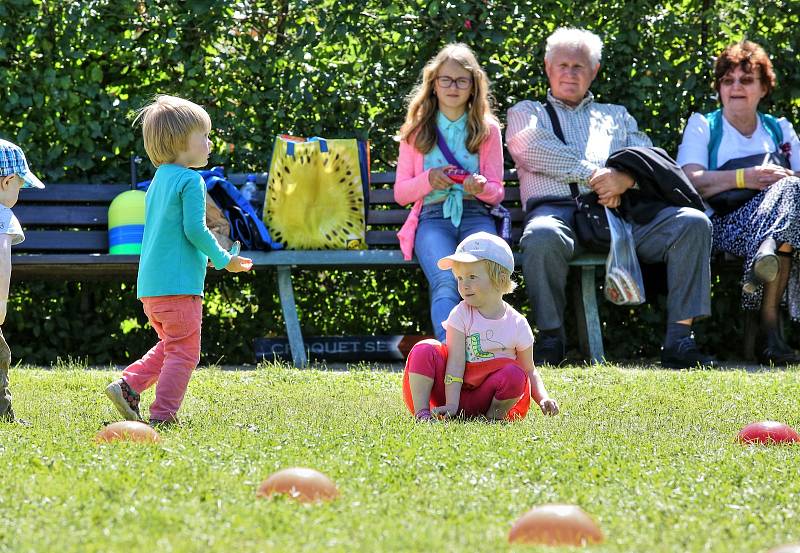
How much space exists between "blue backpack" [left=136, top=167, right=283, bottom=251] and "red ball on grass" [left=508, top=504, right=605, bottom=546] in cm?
438

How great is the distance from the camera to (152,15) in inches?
295

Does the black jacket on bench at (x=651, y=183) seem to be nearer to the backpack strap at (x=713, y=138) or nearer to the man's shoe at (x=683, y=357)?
the backpack strap at (x=713, y=138)

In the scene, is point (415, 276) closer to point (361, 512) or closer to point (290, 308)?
point (290, 308)

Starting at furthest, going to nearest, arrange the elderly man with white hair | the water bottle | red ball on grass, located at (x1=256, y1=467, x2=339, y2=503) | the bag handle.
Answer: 1. the water bottle
2. the bag handle
3. the elderly man with white hair
4. red ball on grass, located at (x1=256, y1=467, x2=339, y2=503)

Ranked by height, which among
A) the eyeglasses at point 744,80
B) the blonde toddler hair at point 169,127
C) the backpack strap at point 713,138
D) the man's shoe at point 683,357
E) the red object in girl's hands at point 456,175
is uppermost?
the eyeglasses at point 744,80

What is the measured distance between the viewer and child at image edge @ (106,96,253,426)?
4539mm

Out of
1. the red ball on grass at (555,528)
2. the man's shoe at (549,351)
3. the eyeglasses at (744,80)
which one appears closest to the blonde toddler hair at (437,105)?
the man's shoe at (549,351)

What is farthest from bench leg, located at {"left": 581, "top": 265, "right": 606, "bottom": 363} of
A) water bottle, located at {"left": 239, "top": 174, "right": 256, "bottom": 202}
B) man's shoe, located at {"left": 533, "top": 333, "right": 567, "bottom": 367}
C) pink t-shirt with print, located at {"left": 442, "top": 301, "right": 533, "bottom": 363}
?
pink t-shirt with print, located at {"left": 442, "top": 301, "right": 533, "bottom": 363}

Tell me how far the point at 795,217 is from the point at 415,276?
2.36 metres

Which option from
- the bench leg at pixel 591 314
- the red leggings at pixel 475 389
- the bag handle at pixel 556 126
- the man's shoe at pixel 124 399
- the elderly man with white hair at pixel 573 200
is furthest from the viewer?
the bag handle at pixel 556 126

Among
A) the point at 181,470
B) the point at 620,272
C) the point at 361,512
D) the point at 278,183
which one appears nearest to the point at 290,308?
the point at 278,183

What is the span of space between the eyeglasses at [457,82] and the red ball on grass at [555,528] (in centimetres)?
443

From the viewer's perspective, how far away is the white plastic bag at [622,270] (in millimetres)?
6848

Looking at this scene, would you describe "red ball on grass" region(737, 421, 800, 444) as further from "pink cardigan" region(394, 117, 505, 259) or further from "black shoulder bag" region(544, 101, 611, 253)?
"pink cardigan" region(394, 117, 505, 259)
